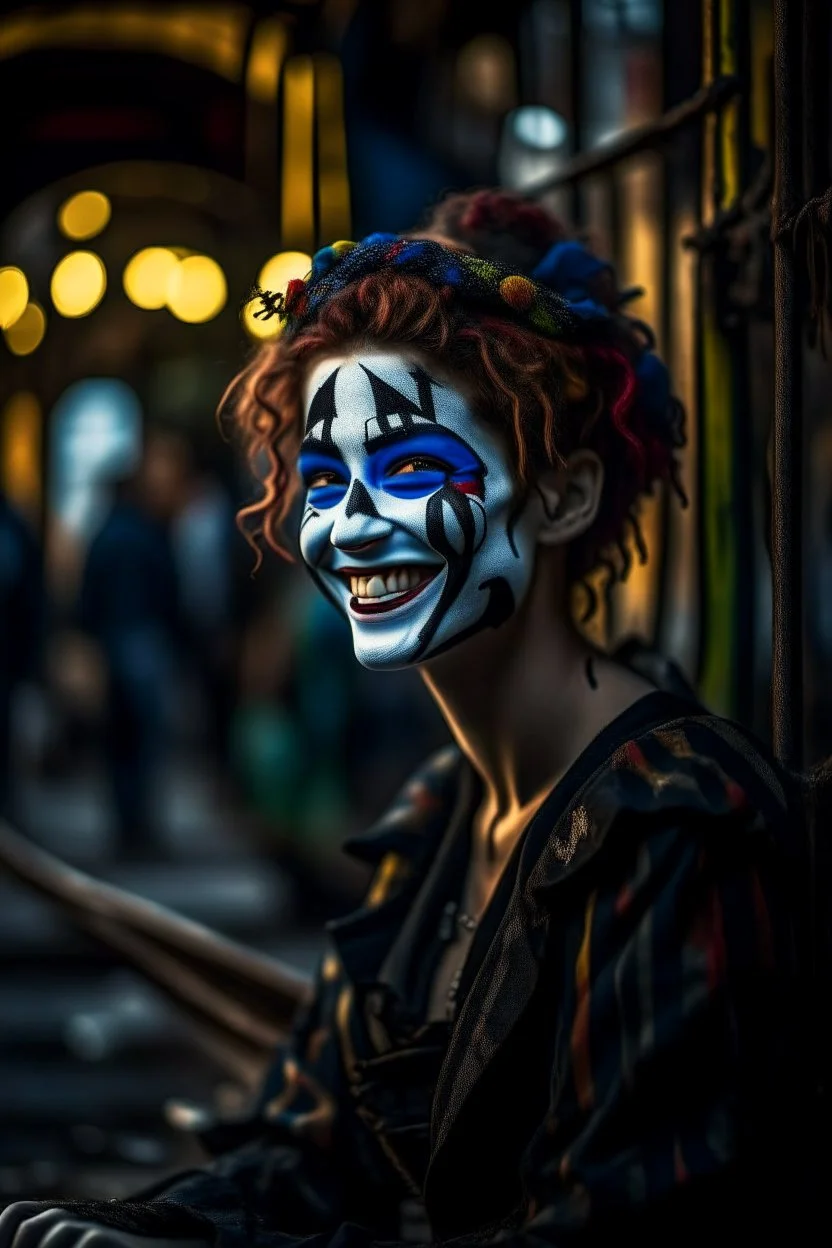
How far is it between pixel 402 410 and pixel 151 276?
6.66m

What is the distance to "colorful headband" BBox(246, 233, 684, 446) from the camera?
5.99 ft

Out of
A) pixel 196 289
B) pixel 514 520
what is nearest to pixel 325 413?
pixel 514 520

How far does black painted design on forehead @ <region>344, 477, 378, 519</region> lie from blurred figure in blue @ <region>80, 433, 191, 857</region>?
5.10 meters

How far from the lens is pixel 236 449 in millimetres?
3086

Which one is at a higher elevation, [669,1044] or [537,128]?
[537,128]

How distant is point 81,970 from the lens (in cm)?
526

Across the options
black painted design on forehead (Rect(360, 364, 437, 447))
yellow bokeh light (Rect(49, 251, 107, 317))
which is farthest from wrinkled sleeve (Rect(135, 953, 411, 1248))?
yellow bokeh light (Rect(49, 251, 107, 317))

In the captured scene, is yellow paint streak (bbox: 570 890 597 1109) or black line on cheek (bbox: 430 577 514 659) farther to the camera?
black line on cheek (bbox: 430 577 514 659)

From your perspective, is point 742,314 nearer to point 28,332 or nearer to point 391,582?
point 391,582

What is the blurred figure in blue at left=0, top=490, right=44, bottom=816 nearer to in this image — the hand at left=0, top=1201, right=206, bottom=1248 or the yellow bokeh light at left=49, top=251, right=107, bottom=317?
the yellow bokeh light at left=49, top=251, right=107, bottom=317

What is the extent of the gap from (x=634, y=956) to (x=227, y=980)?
7.89 ft

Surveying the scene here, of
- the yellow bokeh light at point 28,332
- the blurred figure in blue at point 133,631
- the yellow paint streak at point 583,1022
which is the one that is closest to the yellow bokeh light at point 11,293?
the blurred figure in blue at point 133,631

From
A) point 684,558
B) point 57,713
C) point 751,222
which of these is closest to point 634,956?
point 751,222

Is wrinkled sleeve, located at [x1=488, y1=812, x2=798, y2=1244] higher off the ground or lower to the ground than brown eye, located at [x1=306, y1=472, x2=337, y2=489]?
lower
